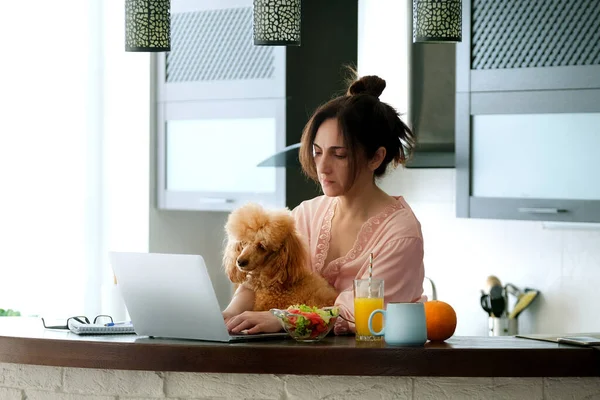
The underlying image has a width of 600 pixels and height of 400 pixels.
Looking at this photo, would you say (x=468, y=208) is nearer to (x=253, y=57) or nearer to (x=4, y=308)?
(x=253, y=57)

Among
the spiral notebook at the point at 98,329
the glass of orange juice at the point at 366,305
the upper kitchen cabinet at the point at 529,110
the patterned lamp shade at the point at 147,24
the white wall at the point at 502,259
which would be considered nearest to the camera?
the glass of orange juice at the point at 366,305

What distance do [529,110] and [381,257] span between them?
52.0 inches

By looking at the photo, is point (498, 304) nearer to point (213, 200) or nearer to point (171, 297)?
point (213, 200)

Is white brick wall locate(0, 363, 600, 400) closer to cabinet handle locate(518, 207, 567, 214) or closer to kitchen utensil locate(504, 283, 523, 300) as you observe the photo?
cabinet handle locate(518, 207, 567, 214)

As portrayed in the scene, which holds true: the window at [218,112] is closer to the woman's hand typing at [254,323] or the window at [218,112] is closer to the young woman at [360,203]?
the young woman at [360,203]

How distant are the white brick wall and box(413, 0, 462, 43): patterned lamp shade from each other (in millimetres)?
912

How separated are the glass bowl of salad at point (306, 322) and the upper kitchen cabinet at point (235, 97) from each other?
2.09 metres

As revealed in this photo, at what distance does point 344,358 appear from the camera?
2186 millimetres

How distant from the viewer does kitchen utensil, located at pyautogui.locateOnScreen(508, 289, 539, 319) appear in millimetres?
3949

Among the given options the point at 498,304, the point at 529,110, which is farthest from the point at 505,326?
the point at 529,110

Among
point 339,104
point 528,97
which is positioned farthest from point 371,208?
point 528,97

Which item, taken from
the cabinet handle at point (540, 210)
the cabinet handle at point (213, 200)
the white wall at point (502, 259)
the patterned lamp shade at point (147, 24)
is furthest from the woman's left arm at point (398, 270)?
the cabinet handle at point (213, 200)

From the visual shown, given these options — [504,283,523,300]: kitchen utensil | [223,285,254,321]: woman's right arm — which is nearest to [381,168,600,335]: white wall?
[504,283,523,300]: kitchen utensil

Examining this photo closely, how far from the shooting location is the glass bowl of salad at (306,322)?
226 centimetres
